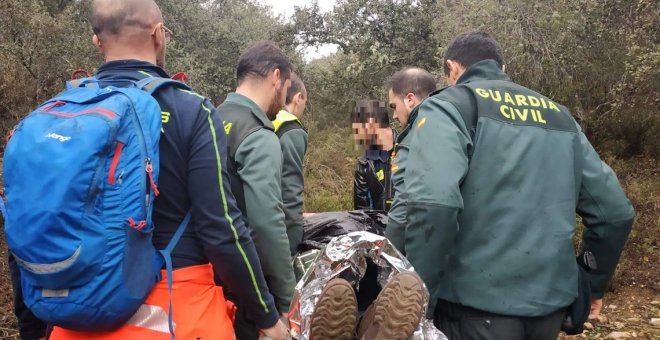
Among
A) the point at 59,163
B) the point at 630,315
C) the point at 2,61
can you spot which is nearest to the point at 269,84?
the point at 59,163

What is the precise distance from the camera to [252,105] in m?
2.66

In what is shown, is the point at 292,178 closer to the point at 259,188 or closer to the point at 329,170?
the point at 259,188

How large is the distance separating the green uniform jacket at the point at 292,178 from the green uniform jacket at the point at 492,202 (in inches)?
31.8

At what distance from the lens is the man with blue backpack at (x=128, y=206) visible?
153 cm

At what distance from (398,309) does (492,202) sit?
1.99 ft

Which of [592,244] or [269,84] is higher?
[269,84]

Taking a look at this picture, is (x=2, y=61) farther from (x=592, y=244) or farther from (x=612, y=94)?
(x=612, y=94)

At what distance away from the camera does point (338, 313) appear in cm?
202

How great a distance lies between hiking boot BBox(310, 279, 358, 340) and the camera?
2.00m

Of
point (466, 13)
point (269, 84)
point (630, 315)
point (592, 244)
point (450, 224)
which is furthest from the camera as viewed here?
point (466, 13)

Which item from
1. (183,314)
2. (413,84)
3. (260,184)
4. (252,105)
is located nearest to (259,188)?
(260,184)

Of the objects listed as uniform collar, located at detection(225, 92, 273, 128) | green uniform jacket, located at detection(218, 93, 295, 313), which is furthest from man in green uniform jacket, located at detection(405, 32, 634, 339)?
uniform collar, located at detection(225, 92, 273, 128)

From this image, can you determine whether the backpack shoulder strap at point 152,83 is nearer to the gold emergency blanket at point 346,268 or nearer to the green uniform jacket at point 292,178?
the gold emergency blanket at point 346,268

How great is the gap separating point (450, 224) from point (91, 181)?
127 cm
